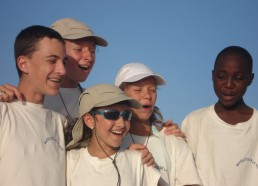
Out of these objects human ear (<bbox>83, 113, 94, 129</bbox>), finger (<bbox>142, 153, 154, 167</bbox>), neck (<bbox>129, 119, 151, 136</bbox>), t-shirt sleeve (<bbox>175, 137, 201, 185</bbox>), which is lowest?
t-shirt sleeve (<bbox>175, 137, 201, 185</bbox>)

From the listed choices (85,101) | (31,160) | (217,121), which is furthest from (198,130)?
(31,160)

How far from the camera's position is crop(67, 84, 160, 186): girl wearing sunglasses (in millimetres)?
4176

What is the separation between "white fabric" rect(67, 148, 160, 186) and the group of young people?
0.04 feet

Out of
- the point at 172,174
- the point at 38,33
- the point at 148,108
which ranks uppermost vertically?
the point at 38,33

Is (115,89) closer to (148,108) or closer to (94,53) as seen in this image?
(148,108)

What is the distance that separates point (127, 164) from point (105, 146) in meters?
0.38

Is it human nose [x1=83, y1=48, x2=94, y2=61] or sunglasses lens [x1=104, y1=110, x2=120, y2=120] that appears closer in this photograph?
sunglasses lens [x1=104, y1=110, x2=120, y2=120]

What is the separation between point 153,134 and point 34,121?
5.33 ft

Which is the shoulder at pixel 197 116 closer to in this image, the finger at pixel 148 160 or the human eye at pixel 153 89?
the human eye at pixel 153 89

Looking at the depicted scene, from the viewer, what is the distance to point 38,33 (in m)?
Result: 4.62

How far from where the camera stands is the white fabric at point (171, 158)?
4.52 m

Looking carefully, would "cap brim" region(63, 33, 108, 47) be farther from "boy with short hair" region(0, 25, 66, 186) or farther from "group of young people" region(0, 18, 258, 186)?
"boy with short hair" region(0, 25, 66, 186)

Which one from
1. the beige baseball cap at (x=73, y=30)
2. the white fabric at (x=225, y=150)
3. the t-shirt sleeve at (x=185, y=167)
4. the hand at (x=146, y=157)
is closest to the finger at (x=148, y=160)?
the hand at (x=146, y=157)

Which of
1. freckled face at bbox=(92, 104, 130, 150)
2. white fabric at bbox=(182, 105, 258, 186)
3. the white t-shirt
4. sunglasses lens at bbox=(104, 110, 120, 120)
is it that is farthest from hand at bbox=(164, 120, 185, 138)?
the white t-shirt
